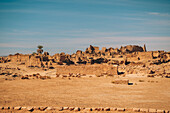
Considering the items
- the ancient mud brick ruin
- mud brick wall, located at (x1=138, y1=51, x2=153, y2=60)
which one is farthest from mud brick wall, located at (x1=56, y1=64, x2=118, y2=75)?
mud brick wall, located at (x1=138, y1=51, x2=153, y2=60)

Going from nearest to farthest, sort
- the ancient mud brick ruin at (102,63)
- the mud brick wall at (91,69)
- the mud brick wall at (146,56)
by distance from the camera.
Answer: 1. the mud brick wall at (91,69)
2. the ancient mud brick ruin at (102,63)
3. the mud brick wall at (146,56)

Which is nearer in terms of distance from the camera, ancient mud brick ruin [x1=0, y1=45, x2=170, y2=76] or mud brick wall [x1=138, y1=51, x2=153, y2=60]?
ancient mud brick ruin [x1=0, y1=45, x2=170, y2=76]

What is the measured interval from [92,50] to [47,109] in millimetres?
60915

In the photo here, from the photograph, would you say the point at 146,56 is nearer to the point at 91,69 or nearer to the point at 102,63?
the point at 102,63

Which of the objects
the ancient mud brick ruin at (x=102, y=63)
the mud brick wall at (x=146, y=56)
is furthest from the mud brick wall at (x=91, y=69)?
the mud brick wall at (x=146, y=56)

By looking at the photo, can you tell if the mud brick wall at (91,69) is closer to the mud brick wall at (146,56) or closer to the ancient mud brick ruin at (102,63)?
the ancient mud brick ruin at (102,63)

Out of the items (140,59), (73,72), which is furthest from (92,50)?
(73,72)

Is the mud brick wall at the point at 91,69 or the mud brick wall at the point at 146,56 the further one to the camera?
the mud brick wall at the point at 146,56

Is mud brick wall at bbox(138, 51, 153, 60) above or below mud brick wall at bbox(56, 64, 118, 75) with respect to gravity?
above

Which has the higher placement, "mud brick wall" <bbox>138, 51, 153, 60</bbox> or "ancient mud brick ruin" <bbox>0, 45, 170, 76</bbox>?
"mud brick wall" <bbox>138, 51, 153, 60</bbox>

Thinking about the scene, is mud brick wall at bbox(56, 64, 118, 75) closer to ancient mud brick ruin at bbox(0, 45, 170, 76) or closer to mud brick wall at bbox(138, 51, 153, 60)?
ancient mud brick ruin at bbox(0, 45, 170, 76)

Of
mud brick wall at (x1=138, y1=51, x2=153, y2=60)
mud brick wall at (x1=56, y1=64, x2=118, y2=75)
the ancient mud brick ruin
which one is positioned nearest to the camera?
mud brick wall at (x1=56, y1=64, x2=118, y2=75)

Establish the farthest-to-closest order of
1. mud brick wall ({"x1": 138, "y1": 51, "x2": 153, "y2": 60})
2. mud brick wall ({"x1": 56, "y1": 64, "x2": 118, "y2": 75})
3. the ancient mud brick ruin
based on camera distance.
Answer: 1. mud brick wall ({"x1": 138, "y1": 51, "x2": 153, "y2": 60})
2. the ancient mud brick ruin
3. mud brick wall ({"x1": 56, "y1": 64, "x2": 118, "y2": 75})

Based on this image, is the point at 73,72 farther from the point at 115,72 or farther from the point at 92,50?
the point at 92,50
